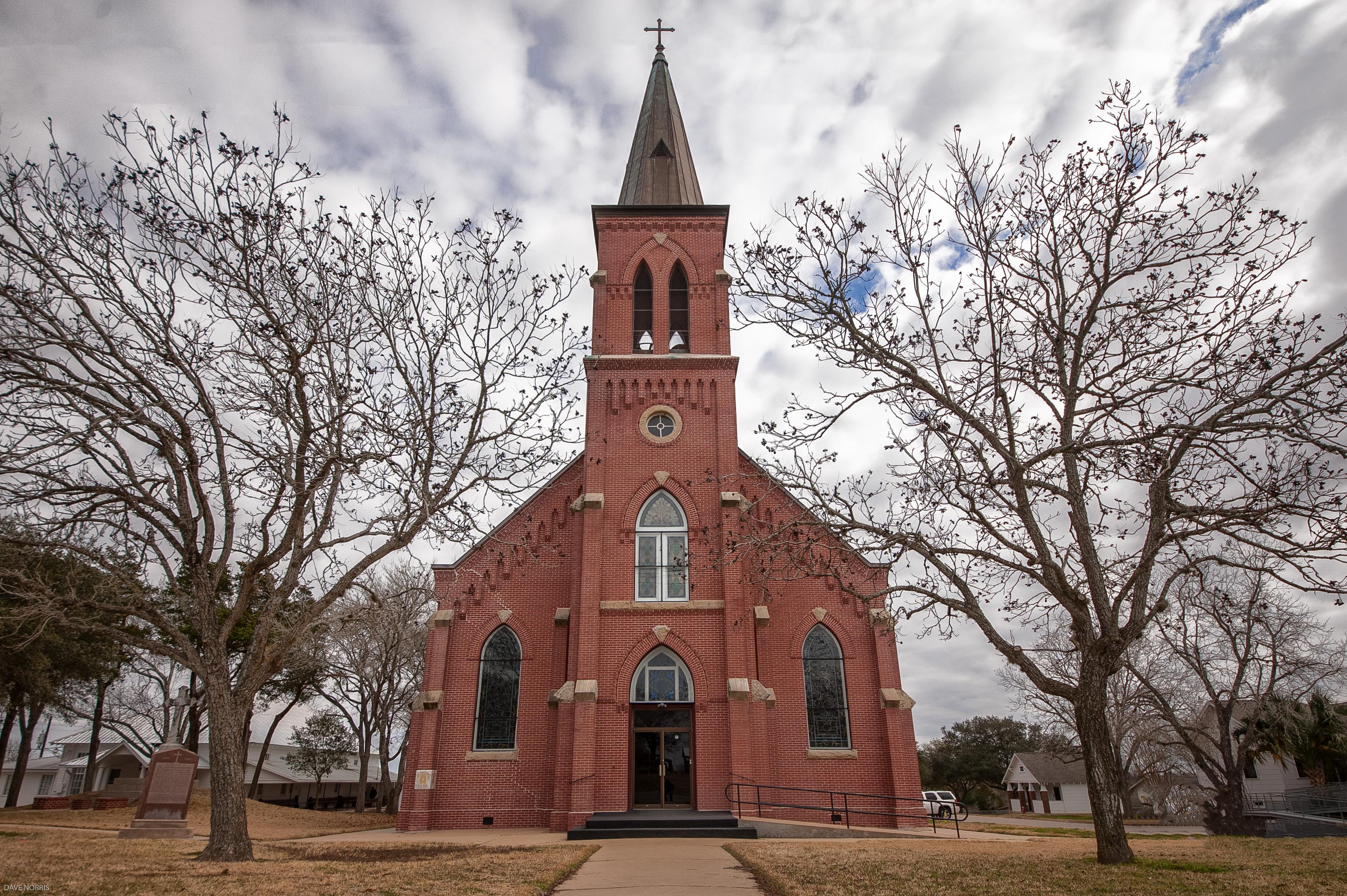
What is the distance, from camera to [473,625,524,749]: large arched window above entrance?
18.8 meters

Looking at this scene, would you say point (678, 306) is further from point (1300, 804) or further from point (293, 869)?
point (1300, 804)

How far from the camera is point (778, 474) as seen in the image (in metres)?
11.9

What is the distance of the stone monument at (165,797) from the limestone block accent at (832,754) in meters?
13.2

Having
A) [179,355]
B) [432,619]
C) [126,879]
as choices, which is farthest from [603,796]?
[179,355]

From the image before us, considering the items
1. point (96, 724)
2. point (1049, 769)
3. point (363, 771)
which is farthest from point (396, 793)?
point (1049, 769)

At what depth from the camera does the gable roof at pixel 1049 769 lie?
5284 centimetres

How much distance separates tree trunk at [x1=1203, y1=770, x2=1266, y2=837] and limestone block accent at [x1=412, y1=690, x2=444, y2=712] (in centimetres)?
2099

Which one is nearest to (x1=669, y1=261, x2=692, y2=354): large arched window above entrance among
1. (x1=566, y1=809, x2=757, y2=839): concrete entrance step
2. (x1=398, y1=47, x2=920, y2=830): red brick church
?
(x1=398, y1=47, x2=920, y2=830): red brick church

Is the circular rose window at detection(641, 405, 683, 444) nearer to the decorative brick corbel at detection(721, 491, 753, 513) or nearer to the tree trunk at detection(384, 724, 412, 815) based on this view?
the decorative brick corbel at detection(721, 491, 753, 513)

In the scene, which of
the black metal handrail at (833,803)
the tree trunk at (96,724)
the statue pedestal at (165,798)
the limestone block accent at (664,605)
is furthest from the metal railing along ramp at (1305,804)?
the tree trunk at (96,724)

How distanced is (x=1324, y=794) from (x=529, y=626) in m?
31.2

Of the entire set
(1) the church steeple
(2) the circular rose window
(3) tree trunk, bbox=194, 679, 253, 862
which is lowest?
(3) tree trunk, bbox=194, 679, 253, 862

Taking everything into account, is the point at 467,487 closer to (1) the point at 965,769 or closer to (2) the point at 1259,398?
(2) the point at 1259,398

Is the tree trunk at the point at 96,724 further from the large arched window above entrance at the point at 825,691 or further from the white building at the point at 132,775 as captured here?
the large arched window above entrance at the point at 825,691
